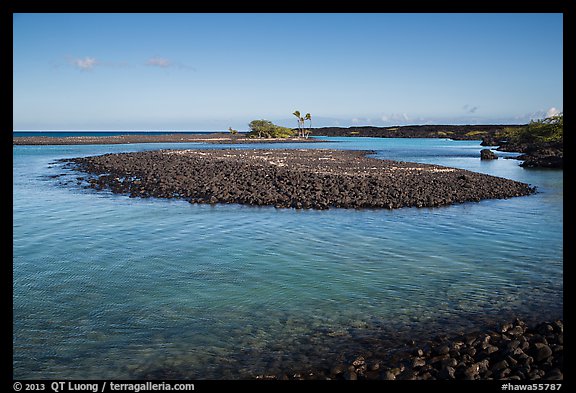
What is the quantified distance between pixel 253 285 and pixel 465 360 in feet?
20.5

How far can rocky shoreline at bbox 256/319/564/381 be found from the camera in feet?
24.3

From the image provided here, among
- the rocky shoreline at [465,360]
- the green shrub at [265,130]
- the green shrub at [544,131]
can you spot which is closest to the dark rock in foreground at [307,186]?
the rocky shoreline at [465,360]

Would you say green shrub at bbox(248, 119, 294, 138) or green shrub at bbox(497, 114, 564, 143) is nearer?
green shrub at bbox(497, 114, 564, 143)

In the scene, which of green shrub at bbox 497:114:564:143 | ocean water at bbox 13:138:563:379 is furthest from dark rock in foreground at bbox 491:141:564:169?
ocean water at bbox 13:138:563:379

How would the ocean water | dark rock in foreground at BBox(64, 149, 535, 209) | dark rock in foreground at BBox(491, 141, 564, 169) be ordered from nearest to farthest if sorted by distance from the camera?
the ocean water
dark rock in foreground at BBox(64, 149, 535, 209)
dark rock in foreground at BBox(491, 141, 564, 169)

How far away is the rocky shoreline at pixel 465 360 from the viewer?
7.42 m

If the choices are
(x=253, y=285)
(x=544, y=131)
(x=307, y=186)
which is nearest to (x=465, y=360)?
(x=253, y=285)

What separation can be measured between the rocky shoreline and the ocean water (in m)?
0.48

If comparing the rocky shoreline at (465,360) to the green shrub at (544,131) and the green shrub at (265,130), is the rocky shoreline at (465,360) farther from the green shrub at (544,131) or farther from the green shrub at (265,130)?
the green shrub at (265,130)

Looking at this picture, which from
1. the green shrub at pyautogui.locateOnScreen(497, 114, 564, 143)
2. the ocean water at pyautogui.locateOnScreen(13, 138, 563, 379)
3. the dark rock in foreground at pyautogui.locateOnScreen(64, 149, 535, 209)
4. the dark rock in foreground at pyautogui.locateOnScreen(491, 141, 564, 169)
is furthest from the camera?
the green shrub at pyautogui.locateOnScreen(497, 114, 564, 143)

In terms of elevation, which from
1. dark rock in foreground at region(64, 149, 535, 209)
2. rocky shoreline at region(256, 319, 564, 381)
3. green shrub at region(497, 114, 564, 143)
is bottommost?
rocky shoreline at region(256, 319, 564, 381)

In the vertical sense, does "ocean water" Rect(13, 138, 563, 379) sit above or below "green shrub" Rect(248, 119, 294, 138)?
below

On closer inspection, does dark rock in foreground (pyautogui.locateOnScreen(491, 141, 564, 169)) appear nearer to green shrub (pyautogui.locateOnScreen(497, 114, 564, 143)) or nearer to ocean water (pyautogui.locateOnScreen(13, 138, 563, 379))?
green shrub (pyautogui.locateOnScreen(497, 114, 564, 143))
